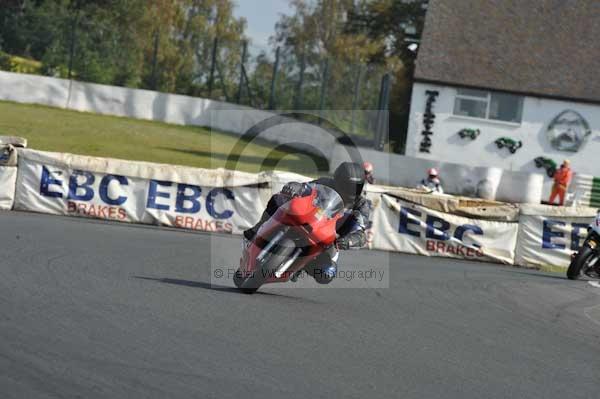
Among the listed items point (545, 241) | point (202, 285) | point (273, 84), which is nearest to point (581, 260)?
point (545, 241)

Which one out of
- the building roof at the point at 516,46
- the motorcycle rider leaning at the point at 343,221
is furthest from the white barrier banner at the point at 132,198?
the building roof at the point at 516,46

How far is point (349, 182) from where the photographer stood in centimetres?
940

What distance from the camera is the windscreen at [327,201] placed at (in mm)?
9141

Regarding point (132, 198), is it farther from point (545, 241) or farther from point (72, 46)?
point (72, 46)

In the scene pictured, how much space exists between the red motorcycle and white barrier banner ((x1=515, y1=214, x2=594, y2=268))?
9296mm

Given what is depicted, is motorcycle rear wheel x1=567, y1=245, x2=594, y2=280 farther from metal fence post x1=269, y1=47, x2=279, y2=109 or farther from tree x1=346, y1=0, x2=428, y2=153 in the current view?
tree x1=346, y1=0, x2=428, y2=153

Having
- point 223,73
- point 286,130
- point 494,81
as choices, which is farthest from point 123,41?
point 494,81

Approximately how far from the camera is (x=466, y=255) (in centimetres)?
1773

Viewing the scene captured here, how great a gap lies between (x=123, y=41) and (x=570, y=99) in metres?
17.4

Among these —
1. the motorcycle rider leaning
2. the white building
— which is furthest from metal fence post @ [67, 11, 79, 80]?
the motorcycle rider leaning

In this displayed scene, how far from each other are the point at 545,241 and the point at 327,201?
31.5 feet

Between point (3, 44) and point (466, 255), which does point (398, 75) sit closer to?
point (3, 44)

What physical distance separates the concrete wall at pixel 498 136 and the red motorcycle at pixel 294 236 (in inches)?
1136

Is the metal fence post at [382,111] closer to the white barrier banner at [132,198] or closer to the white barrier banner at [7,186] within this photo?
the white barrier banner at [132,198]
